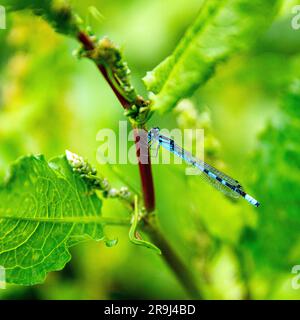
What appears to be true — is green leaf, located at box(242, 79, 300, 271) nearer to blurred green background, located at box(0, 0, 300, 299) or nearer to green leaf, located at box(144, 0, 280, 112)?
blurred green background, located at box(0, 0, 300, 299)

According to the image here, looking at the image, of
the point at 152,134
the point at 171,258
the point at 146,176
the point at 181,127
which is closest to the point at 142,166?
the point at 146,176

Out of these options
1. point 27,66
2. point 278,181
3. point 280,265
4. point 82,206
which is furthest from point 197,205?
point 27,66

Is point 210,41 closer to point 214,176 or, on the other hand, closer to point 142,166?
point 142,166

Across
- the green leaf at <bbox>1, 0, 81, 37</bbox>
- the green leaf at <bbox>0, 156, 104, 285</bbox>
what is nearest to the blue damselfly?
the green leaf at <bbox>0, 156, 104, 285</bbox>

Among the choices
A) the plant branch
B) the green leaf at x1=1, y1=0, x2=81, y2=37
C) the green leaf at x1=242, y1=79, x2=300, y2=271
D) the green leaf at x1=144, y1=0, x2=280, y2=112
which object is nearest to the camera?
the green leaf at x1=1, y1=0, x2=81, y2=37

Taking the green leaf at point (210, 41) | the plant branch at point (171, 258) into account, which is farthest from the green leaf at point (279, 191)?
the green leaf at point (210, 41)

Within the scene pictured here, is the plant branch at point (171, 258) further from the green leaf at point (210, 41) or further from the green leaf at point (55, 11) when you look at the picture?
the green leaf at point (55, 11)

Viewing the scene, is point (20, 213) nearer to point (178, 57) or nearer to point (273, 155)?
point (178, 57)

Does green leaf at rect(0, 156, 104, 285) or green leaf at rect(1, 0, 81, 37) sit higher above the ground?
green leaf at rect(1, 0, 81, 37)
